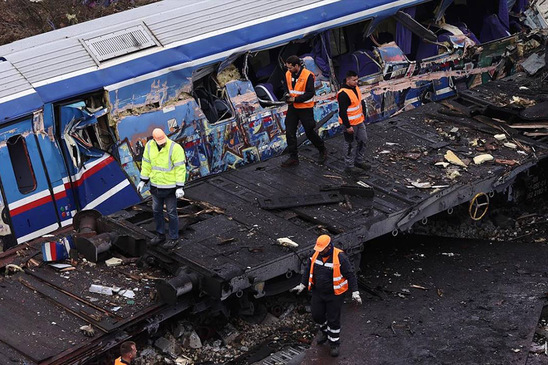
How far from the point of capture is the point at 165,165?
11062mm

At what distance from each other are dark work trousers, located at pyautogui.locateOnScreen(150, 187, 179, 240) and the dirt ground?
2191 mm

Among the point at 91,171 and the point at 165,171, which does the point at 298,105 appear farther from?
the point at 91,171

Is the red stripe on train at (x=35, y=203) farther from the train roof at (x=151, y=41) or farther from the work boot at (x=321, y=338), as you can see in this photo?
the work boot at (x=321, y=338)

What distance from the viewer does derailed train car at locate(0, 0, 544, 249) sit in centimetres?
1284

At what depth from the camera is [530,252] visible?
42.7 feet

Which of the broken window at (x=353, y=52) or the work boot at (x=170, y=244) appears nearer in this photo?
the work boot at (x=170, y=244)

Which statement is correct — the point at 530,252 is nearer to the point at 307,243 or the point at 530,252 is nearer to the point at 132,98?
the point at 307,243

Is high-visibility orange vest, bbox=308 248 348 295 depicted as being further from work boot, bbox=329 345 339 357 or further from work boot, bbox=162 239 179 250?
work boot, bbox=162 239 179 250

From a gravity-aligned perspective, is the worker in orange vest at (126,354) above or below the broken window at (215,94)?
below

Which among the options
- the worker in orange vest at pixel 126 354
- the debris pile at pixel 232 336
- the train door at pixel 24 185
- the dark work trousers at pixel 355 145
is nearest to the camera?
the worker in orange vest at pixel 126 354

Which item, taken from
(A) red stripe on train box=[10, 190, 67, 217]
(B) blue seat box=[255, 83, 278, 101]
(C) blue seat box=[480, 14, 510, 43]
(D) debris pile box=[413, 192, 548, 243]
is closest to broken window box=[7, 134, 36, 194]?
(A) red stripe on train box=[10, 190, 67, 217]

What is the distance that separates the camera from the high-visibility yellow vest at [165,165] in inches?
435

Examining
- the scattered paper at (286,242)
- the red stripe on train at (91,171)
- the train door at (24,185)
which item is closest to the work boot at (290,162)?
the scattered paper at (286,242)

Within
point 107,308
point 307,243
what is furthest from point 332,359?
point 107,308
